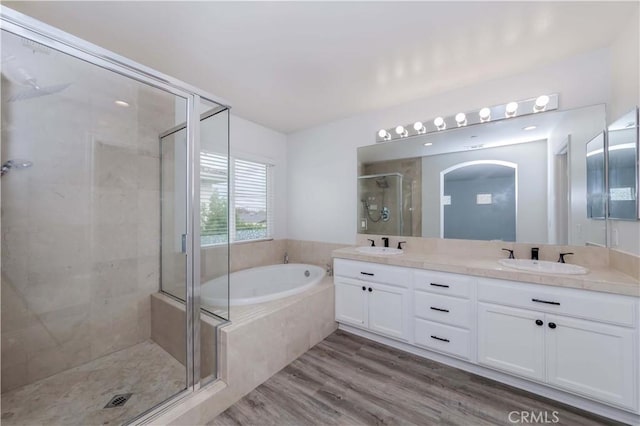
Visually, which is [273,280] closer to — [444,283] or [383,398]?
[383,398]

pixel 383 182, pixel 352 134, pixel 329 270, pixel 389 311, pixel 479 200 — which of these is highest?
pixel 352 134

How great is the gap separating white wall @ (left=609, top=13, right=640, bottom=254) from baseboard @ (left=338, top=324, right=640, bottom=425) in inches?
40.1

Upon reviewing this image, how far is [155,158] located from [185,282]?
4.44ft

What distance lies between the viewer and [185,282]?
1.80m

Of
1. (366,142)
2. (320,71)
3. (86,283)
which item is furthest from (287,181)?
(86,283)

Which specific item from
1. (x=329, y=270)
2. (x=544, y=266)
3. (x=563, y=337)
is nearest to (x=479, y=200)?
(x=544, y=266)

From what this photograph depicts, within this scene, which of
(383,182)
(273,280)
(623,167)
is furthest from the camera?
(273,280)

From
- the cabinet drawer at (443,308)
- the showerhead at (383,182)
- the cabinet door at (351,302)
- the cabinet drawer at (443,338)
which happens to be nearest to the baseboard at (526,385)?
the cabinet drawer at (443,338)

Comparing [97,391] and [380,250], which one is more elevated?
[380,250]

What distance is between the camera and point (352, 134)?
315 cm

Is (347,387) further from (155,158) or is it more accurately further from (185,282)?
(155,158)

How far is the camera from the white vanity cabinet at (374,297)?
7.37 feet

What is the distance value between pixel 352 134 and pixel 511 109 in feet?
5.31

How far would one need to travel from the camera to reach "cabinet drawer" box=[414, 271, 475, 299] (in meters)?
1.94
